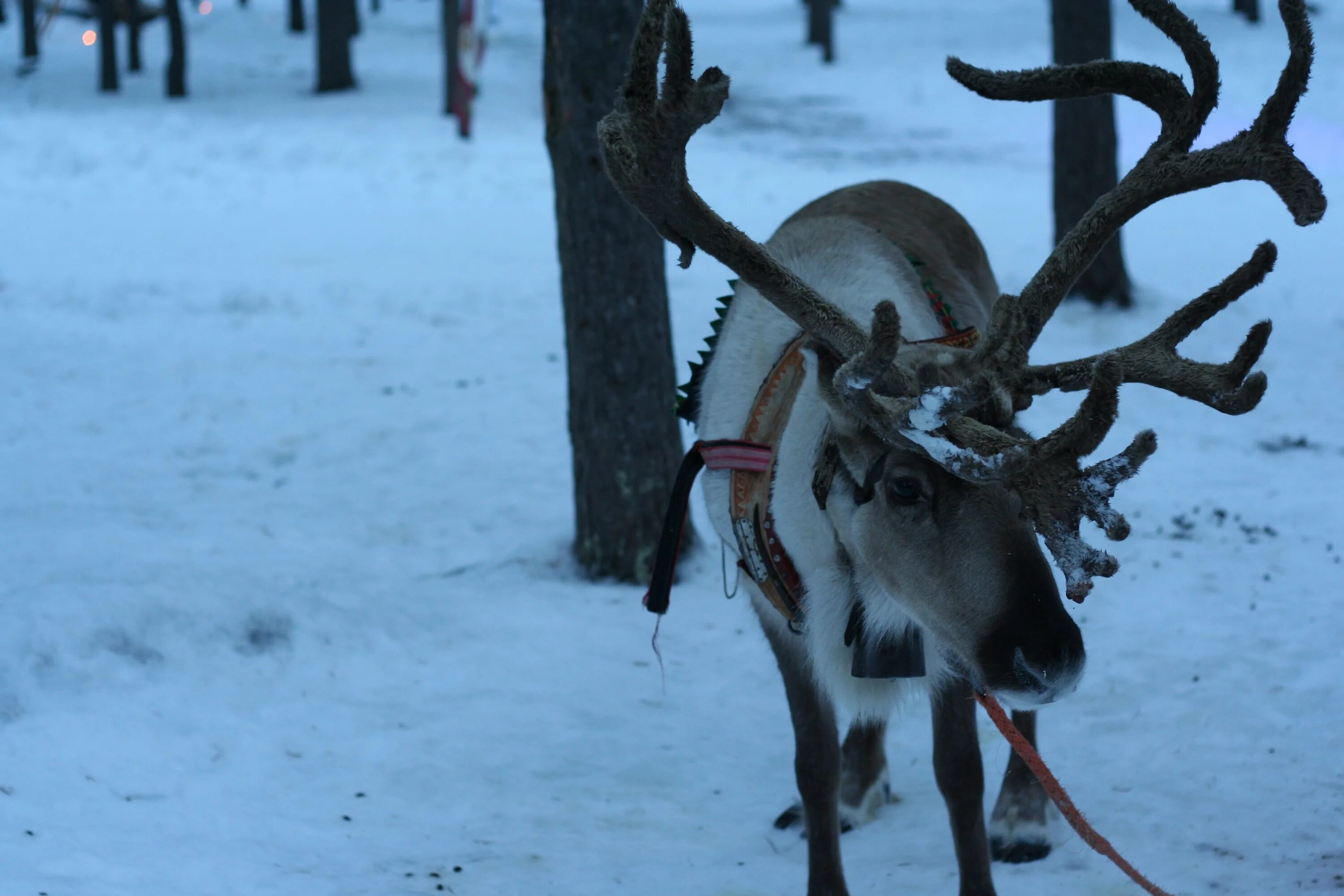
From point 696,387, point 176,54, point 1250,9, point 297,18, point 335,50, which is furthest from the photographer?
point 297,18

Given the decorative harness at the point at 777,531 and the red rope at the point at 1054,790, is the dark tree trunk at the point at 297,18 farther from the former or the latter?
the red rope at the point at 1054,790

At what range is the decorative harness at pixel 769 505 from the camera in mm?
2807

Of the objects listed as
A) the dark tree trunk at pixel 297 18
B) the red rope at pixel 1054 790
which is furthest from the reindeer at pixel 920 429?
the dark tree trunk at pixel 297 18

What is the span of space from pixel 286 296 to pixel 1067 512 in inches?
313

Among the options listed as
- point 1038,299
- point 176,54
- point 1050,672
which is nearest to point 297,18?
point 176,54

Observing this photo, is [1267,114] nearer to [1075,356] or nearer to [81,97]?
[1075,356]

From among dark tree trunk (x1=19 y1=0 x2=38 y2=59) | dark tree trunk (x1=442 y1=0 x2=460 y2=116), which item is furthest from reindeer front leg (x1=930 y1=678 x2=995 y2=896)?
dark tree trunk (x1=19 y1=0 x2=38 y2=59)

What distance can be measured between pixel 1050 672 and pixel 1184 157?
4.36 ft

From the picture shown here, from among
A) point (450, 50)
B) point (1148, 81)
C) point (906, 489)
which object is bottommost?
point (906, 489)

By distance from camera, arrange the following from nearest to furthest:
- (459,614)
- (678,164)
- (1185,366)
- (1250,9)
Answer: (1185,366) < (678,164) < (459,614) < (1250,9)

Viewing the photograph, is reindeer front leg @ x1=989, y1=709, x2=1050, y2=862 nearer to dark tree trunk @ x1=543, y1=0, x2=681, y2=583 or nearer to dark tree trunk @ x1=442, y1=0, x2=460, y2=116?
dark tree trunk @ x1=543, y1=0, x2=681, y2=583

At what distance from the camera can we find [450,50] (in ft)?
58.1

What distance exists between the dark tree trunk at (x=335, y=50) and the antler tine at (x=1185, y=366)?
61.9ft

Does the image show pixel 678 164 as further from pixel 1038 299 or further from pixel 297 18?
pixel 297 18
